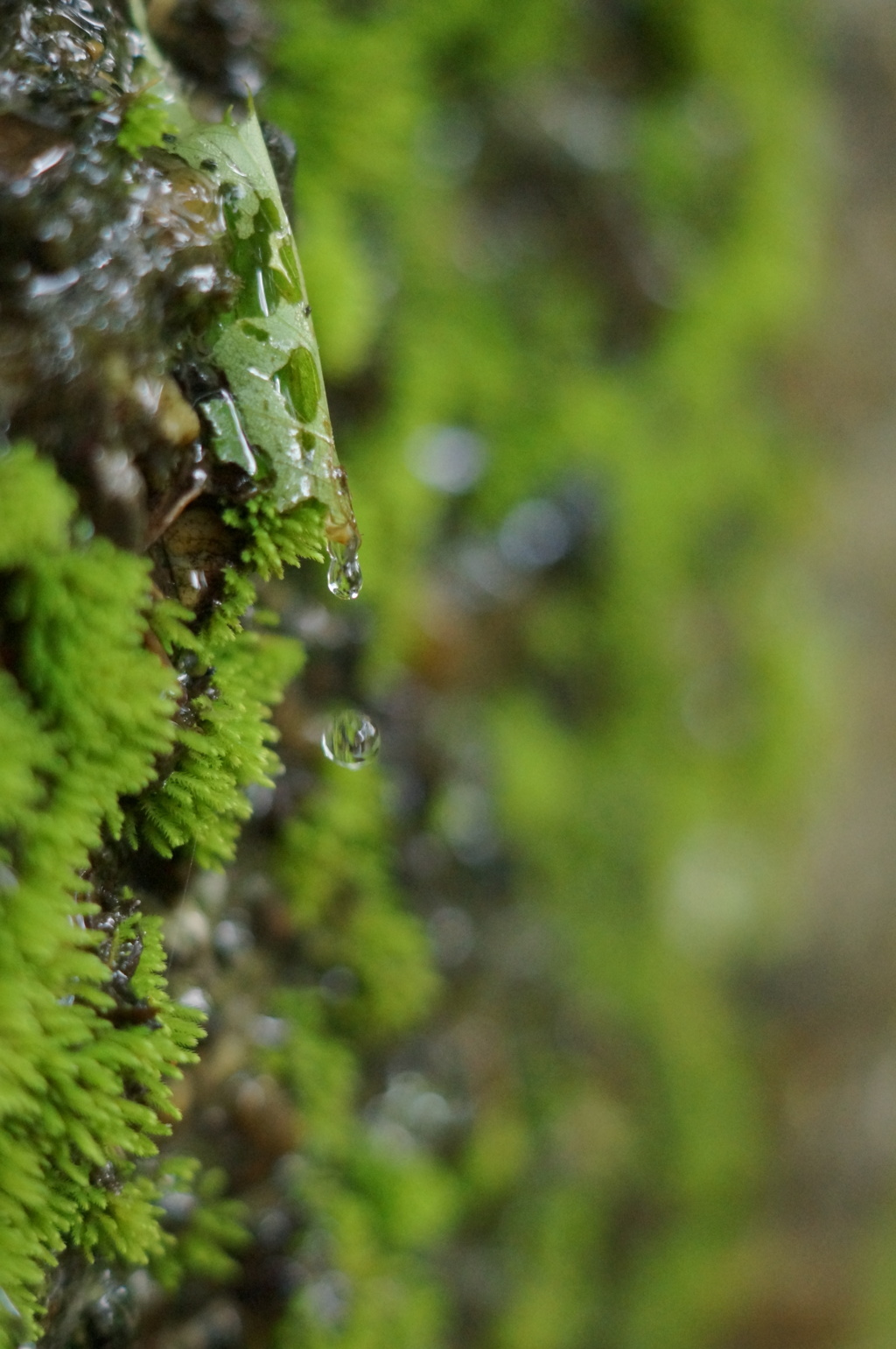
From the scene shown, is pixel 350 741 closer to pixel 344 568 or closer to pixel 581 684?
pixel 344 568

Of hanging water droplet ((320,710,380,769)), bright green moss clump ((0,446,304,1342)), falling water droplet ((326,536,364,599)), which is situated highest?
falling water droplet ((326,536,364,599))

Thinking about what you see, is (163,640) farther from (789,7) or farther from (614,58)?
(789,7)

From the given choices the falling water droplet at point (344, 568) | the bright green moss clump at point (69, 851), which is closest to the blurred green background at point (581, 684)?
the falling water droplet at point (344, 568)

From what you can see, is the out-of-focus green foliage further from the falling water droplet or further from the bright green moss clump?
the bright green moss clump

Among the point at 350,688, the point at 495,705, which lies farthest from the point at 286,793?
the point at 495,705

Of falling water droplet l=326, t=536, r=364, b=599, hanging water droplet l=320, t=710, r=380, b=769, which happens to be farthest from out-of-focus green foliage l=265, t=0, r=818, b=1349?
falling water droplet l=326, t=536, r=364, b=599

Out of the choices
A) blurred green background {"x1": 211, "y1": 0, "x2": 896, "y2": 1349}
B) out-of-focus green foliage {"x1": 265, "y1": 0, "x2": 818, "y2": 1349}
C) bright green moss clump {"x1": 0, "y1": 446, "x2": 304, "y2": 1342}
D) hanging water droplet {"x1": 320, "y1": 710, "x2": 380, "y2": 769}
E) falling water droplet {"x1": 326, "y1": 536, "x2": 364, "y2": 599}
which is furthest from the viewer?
out-of-focus green foliage {"x1": 265, "y1": 0, "x2": 818, "y2": 1349}

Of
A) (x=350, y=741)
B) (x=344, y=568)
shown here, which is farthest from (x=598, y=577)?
(x=344, y=568)

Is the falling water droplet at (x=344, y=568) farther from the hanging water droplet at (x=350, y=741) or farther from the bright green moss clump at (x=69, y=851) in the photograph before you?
the hanging water droplet at (x=350, y=741)

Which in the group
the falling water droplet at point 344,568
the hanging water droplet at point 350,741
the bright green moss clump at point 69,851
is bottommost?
the bright green moss clump at point 69,851
